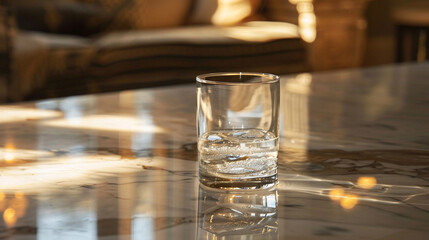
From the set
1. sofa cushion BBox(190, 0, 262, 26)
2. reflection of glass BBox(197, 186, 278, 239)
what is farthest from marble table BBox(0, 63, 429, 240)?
sofa cushion BBox(190, 0, 262, 26)

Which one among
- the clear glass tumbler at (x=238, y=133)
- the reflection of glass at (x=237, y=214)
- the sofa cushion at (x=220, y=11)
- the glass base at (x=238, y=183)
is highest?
the sofa cushion at (x=220, y=11)

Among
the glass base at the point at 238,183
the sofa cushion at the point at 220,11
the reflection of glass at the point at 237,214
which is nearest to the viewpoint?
the reflection of glass at the point at 237,214

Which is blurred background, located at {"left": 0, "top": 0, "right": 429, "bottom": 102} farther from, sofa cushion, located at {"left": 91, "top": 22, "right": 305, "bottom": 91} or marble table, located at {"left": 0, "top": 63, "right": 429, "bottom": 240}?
marble table, located at {"left": 0, "top": 63, "right": 429, "bottom": 240}

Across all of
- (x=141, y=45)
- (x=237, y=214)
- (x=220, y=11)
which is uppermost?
(x=220, y=11)

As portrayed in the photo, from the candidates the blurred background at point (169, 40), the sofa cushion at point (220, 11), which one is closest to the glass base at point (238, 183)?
the blurred background at point (169, 40)

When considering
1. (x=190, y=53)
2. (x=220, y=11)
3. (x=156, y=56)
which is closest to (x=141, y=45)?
(x=156, y=56)

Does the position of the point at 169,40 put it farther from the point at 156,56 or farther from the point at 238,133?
the point at 238,133

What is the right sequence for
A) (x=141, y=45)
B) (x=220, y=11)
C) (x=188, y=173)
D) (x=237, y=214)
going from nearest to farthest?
1. (x=237, y=214)
2. (x=188, y=173)
3. (x=141, y=45)
4. (x=220, y=11)

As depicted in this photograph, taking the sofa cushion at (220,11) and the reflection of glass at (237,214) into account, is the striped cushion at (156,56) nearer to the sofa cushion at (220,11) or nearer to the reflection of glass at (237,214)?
the sofa cushion at (220,11)
